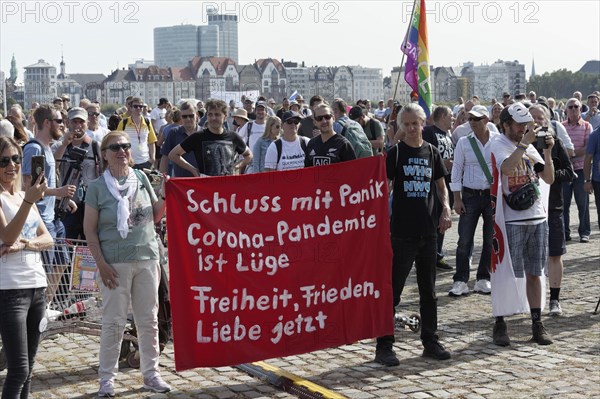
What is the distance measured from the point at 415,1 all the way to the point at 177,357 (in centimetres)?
984

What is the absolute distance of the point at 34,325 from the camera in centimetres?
642

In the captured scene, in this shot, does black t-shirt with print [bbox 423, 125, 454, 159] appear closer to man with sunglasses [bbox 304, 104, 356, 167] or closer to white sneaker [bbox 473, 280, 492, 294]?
white sneaker [bbox 473, 280, 492, 294]

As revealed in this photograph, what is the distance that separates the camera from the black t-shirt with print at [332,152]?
991 cm

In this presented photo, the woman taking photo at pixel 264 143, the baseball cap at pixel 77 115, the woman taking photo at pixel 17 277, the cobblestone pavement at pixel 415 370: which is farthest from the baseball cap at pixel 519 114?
the woman taking photo at pixel 264 143

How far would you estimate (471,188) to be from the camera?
11617 mm

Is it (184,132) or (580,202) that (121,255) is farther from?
(580,202)

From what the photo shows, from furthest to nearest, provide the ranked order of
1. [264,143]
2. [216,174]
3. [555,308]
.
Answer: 1. [264,143]
2. [555,308]
3. [216,174]

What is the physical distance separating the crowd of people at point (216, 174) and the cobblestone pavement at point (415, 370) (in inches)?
8.5

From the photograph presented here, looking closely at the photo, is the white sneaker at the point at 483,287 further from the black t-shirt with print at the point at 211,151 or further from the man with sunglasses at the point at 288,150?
the black t-shirt with print at the point at 211,151

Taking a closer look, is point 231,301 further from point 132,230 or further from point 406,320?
point 406,320

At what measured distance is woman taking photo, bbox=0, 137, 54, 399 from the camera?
6227 mm

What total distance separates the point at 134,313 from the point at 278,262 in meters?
1.07

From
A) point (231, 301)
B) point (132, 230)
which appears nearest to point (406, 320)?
point (231, 301)

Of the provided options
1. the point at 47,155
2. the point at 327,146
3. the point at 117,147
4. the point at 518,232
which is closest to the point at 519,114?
the point at 518,232
